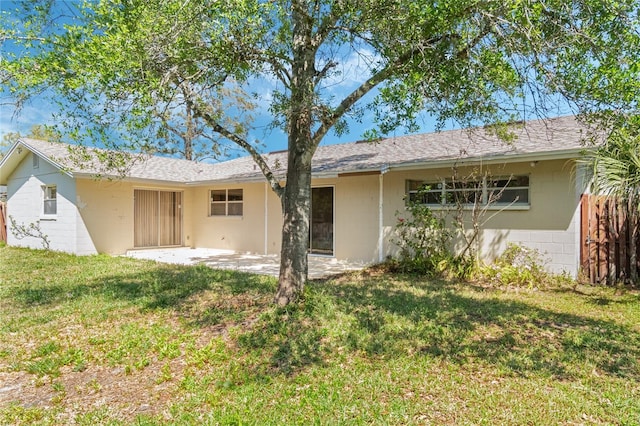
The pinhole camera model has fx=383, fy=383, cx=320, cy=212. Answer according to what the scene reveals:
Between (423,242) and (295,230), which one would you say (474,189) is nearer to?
(423,242)

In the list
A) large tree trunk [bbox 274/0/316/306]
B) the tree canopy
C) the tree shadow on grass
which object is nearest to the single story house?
the tree canopy

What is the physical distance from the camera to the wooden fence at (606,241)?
8125 millimetres

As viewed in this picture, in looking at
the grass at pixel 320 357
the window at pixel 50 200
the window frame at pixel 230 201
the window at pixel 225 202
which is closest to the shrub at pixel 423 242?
the grass at pixel 320 357

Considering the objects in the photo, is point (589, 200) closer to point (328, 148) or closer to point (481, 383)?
point (481, 383)

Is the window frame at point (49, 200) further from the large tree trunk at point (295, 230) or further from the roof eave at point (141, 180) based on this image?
the large tree trunk at point (295, 230)

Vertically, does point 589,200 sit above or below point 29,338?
above

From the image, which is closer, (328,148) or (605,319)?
(605,319)

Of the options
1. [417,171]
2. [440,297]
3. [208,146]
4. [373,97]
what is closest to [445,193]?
[417,171]

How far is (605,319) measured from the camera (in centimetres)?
568

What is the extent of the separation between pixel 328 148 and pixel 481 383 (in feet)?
42.4

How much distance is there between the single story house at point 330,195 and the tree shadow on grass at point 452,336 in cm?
326

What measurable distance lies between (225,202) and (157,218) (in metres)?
2.83

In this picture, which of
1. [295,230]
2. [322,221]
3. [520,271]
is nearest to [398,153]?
[322,221]

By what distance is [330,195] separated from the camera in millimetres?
12477
